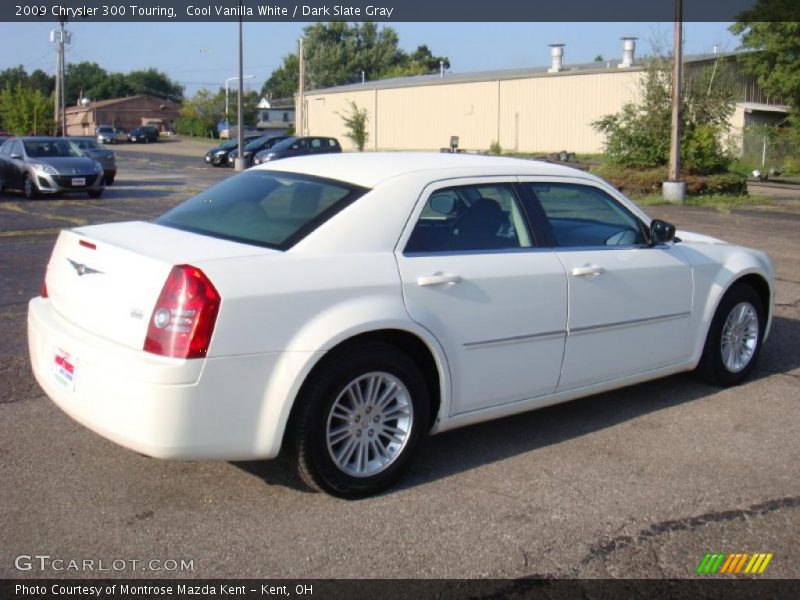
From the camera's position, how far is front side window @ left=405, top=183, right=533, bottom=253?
4.71 meters

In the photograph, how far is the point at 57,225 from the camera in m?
15.5

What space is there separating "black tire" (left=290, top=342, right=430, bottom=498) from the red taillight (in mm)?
557

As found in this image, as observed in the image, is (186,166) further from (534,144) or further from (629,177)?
(629,177)

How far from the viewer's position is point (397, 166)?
4.93 metres

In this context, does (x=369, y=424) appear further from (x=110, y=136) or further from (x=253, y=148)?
(x=110, y=136)

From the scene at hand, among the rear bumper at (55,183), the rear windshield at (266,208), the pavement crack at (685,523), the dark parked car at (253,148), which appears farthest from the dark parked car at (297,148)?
the pavement crack at (685,523)

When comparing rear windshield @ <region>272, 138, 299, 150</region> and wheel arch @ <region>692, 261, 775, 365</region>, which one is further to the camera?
rear windshield @ <region>272, 138, 299, 150</region>

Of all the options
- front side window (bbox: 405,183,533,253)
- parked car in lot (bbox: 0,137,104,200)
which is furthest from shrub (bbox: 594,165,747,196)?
front side window (bbox: 405,183,533,253)

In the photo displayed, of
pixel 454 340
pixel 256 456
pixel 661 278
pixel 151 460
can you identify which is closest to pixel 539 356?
pixel 454 340

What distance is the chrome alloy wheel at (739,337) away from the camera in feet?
20.6

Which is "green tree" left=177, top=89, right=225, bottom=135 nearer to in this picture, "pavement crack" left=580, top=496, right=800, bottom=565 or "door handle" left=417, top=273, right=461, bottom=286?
"door handle" left=417, top=273, right=461, bottom=286

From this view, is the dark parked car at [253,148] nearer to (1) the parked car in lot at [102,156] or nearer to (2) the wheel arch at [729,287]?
(1) the parked car in lot at [102,156]

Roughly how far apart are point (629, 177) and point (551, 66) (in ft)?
89.2
